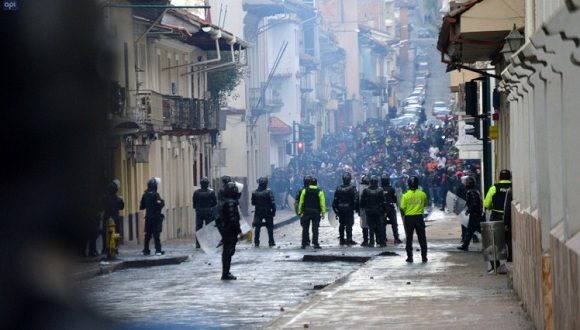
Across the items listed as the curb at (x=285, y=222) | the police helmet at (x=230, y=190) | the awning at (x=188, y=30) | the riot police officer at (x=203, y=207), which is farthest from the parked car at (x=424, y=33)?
the police helmet at (x=230, y=190)

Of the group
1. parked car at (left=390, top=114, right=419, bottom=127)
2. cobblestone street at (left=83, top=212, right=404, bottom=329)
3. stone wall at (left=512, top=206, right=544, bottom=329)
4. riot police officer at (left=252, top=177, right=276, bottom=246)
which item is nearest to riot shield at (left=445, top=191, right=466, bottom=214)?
cobblestone street at (left=83, top=212, right=404, bottom=329)

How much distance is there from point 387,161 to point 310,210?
1969 inches

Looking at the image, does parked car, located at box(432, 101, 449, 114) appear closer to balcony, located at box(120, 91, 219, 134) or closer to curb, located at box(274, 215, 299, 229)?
curb, located at box(274, 215, 299, 229)

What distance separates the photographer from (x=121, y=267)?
106ft

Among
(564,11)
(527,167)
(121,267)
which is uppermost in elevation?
(564,11)

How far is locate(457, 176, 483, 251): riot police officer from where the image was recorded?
3403cm

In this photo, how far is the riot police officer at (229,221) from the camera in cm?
2723

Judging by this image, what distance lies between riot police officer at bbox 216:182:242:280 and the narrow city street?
1.90 ft

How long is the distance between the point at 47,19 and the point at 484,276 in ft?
37.9

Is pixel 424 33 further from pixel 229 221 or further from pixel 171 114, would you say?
pixel 229 221

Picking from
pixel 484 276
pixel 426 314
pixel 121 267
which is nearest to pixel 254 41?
pixel 121 267

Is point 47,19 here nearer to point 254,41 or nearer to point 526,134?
point 526,134

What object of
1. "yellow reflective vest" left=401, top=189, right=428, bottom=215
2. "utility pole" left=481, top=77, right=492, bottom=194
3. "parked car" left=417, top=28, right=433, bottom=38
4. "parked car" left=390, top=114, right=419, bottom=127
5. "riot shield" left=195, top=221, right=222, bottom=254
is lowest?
"riot shield" left=195, top=221, right=222, bottom=254

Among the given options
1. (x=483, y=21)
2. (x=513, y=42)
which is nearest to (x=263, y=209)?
(x=483, y=21)
